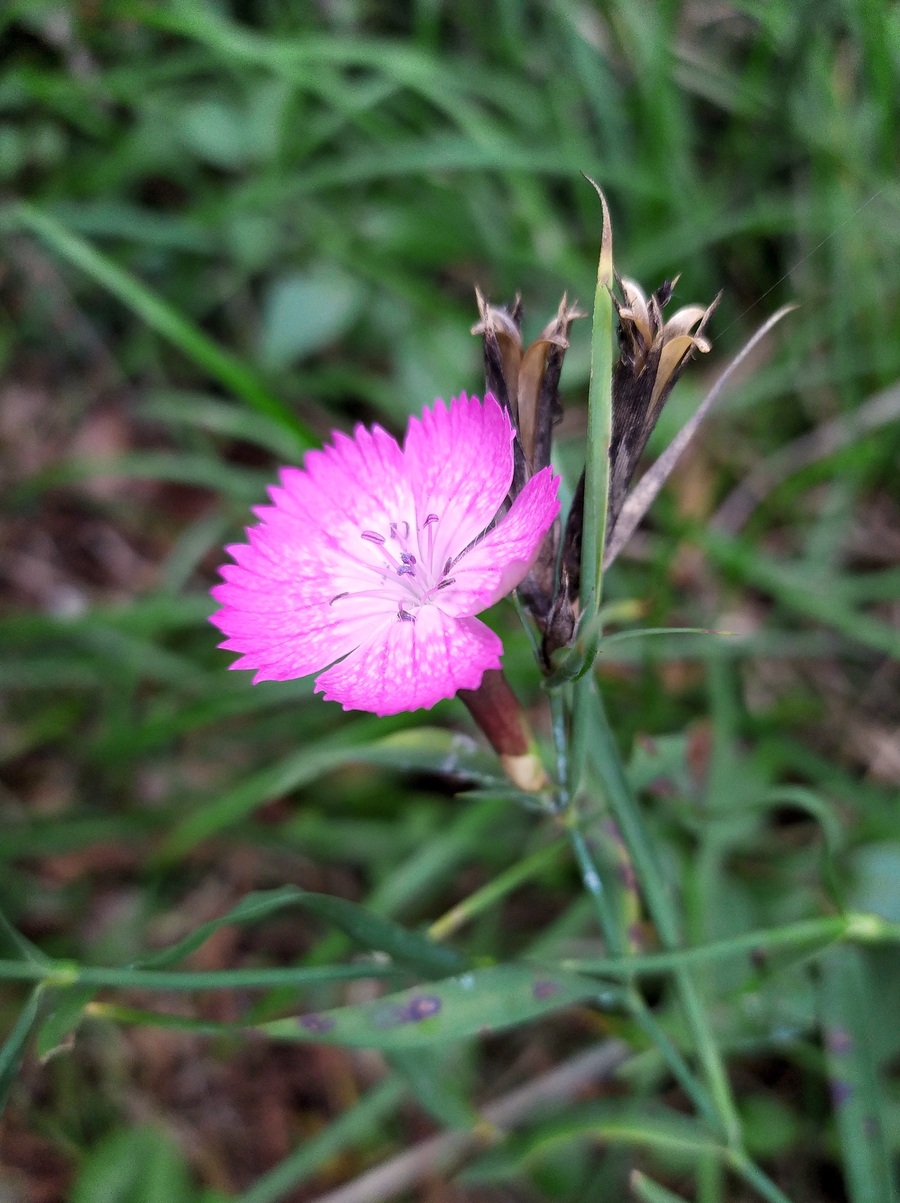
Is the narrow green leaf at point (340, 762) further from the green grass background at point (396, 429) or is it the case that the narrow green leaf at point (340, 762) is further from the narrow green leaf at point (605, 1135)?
the narrow green leaf at point (605, 1135)

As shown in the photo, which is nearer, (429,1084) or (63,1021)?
(63,1021)

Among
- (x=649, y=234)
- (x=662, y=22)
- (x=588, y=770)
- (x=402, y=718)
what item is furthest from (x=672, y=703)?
(x=662, y=22)

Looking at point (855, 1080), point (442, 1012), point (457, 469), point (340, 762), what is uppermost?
point (457, 469)

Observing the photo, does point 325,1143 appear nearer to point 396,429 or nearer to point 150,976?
point 150,976

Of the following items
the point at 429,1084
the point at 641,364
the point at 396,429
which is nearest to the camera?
the point at 641,364

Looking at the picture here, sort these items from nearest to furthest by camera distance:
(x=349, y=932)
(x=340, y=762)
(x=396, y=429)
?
(x=349, y=932)
(x=340, y=762)
(x=396, y=429)

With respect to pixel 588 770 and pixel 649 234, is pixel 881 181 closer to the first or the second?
pixel 649 234

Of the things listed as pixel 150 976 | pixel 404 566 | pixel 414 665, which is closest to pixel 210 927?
pixel 150 976
